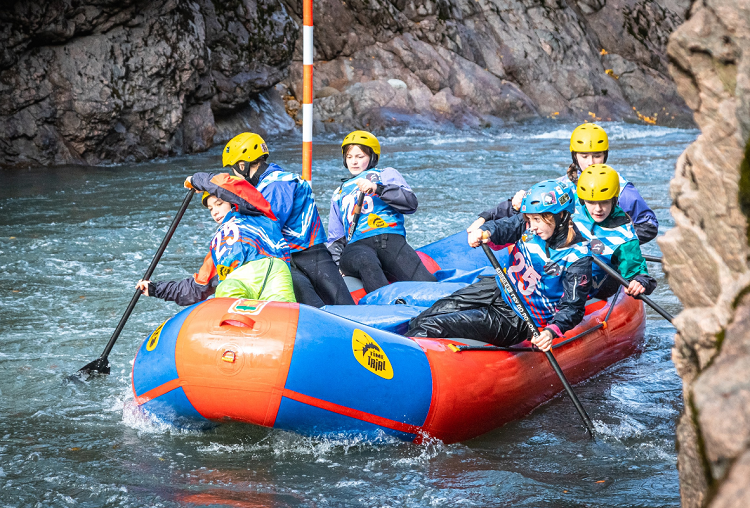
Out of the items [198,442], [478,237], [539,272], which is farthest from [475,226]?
[198,442]

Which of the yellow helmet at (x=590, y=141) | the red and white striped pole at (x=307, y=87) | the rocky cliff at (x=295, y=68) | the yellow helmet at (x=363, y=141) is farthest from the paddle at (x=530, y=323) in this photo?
the rocky cliff at (x=295, y=68)

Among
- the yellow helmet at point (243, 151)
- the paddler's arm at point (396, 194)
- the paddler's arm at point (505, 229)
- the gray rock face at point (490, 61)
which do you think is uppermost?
the yellow helmet at point (243, 151)

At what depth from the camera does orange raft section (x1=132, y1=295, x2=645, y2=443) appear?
10.6 feet

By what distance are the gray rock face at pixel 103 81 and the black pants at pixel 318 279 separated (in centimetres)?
872

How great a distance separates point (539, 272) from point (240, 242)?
1.52 m

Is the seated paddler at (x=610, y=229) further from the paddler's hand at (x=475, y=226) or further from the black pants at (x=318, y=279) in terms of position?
the black pants at (x=318, y=279)

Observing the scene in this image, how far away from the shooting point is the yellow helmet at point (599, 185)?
436 centimetres

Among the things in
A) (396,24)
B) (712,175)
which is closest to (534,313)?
(712,175)

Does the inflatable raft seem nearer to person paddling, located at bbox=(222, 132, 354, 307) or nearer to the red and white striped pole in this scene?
person paddling, located at bbox=(222, 132, 354, 307)

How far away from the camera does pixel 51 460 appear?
351 centimetres

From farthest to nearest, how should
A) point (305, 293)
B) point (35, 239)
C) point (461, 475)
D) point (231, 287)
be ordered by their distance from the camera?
point (35, 239) < point (305, 293) < point (231, 287) < point (461, 475)

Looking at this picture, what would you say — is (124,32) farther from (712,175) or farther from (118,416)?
(712,175)

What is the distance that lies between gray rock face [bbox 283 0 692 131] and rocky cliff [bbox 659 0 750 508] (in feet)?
51.4

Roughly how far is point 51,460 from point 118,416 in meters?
0.56
